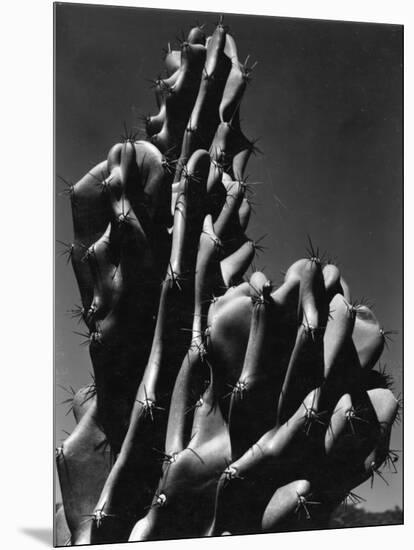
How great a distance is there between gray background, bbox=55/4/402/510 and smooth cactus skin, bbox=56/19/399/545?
139 mm

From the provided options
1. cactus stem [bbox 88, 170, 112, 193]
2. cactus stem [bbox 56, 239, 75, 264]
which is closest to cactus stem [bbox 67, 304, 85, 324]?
cactus stem [bbox 56, 239, 75, 264]

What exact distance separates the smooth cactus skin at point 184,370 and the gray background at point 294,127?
0.46ft

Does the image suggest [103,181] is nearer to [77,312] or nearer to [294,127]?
[77,312]

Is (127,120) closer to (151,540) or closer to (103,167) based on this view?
(103,167)

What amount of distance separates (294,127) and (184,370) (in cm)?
173

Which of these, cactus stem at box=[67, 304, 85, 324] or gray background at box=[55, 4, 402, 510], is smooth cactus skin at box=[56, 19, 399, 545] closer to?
cactus stem at box=[67, 304, 85, 324]

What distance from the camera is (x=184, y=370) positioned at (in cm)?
716

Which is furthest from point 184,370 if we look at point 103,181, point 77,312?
point 103,181

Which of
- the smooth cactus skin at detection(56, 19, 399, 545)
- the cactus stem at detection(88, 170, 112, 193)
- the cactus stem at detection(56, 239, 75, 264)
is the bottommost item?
the smooth cactus skin at detection(56, 19, 399, 545)

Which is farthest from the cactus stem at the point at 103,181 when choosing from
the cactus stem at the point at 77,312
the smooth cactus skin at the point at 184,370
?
the cactus stem at the point at 77,312

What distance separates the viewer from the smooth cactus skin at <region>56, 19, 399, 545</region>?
7086 mm

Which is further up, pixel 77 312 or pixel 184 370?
pixel 77 312
